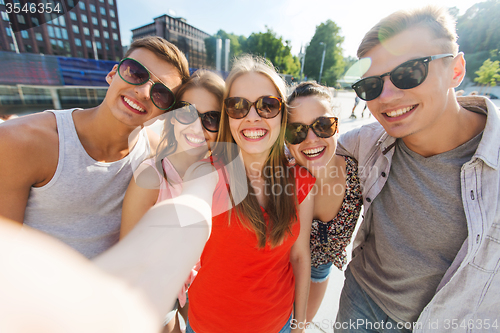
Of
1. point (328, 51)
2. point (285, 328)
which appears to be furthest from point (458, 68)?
point (328, 51)

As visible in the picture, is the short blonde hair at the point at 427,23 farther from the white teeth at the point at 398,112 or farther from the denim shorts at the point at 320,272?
the denim shorts at the point at 320,272

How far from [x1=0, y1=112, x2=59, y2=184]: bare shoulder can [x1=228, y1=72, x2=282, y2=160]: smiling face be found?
1259 mm

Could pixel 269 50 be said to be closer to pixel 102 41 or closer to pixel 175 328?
pixel 102 41

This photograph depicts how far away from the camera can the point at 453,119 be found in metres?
1.44

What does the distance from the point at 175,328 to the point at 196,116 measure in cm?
208

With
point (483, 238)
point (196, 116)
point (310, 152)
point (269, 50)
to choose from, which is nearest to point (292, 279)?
point (310, 152)

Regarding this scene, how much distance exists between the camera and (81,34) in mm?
37906

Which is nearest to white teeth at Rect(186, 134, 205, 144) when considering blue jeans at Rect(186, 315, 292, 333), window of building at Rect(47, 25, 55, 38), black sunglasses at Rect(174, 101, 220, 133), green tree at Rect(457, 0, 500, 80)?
black sunglasses at Rect(174, 101, 220, 133)

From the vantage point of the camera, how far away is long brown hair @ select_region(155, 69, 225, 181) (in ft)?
5.64

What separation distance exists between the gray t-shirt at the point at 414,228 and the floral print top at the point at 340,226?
0.56 feet

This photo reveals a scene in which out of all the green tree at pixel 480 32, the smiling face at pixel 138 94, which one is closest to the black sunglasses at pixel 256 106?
the smiling face at pixel 138 94

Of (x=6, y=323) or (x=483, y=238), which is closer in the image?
(x=6, y=323)

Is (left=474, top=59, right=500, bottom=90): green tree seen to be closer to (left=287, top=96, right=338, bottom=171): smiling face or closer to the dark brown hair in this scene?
(left=287, top=96, right=338, bottom=171): smiling face

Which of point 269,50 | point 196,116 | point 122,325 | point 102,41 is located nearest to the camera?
point 122,325
